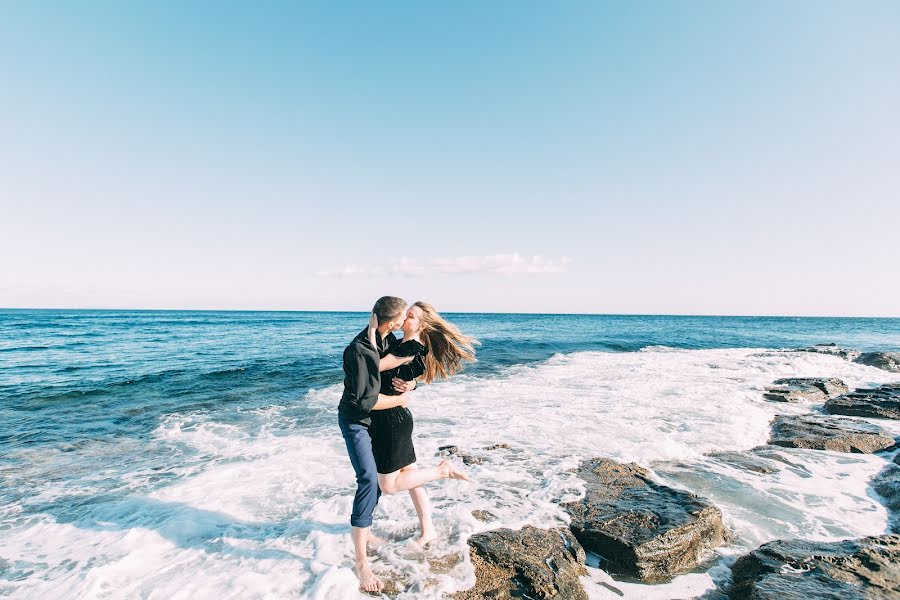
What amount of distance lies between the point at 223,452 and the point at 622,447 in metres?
7.29

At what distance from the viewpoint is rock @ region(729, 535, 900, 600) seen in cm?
324

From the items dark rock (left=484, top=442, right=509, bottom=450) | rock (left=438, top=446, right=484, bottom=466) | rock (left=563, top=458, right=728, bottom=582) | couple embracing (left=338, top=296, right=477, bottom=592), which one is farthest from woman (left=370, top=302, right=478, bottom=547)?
dark rock (left=484, top=442, right=509, bottom=450)

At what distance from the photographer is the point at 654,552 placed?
→ 395 centimetres

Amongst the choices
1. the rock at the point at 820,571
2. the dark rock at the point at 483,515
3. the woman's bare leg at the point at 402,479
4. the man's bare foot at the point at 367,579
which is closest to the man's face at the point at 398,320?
the woman's bare leg at the point at 402,479

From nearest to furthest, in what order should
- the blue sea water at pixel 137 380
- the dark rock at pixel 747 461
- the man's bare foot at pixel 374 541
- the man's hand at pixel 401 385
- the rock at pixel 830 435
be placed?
1. the man's hand at pixel 401 385
2. the man's bare foot at pixel 374 541
3. the dark rock at pixel 747 461
4. the rock at pixel 830 435
5. the blue sea water at pixel 137 380

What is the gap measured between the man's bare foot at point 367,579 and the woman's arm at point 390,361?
66.1 inches

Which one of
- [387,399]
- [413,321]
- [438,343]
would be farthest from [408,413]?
[413,321]

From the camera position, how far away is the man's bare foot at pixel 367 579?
3500 mm

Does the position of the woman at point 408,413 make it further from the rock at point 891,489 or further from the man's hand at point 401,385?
the rock at point 891,489

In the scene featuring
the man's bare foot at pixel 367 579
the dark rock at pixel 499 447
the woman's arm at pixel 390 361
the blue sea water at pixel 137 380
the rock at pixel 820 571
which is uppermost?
the woman's arm at pixel 390 361

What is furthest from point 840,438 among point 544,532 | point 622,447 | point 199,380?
point 199,380

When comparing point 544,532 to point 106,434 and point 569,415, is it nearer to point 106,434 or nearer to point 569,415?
point 569,415

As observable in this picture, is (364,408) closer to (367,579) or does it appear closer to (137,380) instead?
(367,579)

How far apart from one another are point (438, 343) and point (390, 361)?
579 millimetres
